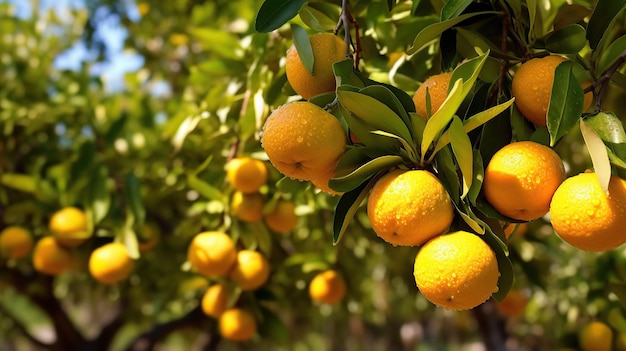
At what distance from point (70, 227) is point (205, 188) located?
1.56ft

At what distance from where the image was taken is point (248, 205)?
4.14 ft

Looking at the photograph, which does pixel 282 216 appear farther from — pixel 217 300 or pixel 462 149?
pixel 462 149

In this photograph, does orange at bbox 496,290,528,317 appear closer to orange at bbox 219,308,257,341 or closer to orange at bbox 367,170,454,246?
orange at bbox 219,308,257,341

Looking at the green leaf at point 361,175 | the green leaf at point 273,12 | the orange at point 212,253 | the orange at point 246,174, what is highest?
the green leaf at point 273,12

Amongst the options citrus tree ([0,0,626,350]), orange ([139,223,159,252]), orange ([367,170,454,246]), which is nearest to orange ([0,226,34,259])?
citrus tree ([0,0,626,350])

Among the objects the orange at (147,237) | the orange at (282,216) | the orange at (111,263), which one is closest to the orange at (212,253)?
the orange at (282,216)

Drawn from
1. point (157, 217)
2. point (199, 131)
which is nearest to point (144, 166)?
point (157, 217)

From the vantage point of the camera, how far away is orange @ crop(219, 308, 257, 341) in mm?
1442

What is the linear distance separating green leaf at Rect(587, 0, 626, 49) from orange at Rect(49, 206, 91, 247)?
1.33 m

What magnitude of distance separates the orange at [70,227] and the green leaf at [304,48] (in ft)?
3.55

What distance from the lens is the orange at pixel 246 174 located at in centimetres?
119

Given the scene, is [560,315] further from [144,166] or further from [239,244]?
[144,166]

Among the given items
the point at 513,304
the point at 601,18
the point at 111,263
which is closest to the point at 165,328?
the point at 111,263

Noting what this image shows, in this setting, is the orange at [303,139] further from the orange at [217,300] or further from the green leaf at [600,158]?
the orange at [217,300]
